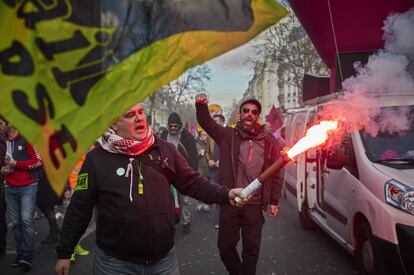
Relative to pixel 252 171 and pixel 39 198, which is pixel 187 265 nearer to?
pixel 252 171

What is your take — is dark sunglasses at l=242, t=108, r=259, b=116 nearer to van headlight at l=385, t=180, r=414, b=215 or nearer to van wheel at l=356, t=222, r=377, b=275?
van headlight at l=385, t=180, r=414, b=215

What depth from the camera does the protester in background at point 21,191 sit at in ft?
18.4

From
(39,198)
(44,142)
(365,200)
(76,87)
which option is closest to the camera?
(44,142)

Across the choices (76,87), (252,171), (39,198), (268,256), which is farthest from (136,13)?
(39,198)

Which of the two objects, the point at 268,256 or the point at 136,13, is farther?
the point at 268,256

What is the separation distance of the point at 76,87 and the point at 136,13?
0.51 metres

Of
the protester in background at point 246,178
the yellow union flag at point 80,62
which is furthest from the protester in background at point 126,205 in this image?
the protester in background at point 246,178

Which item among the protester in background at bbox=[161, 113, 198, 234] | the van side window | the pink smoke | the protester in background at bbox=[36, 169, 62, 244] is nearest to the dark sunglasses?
the pink smoke

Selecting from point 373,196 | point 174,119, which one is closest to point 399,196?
point 373,196

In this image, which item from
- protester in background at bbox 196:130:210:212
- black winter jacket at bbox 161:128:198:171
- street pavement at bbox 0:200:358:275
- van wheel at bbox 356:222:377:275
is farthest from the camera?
protester in background at bbox 196:130:210:212

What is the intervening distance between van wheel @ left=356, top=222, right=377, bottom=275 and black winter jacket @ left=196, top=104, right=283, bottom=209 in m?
1.00

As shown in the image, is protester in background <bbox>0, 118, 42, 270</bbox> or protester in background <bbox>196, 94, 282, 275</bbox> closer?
protester in background <bbox>196, 94, 282, 275</bbox>

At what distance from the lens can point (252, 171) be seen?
15.2ft

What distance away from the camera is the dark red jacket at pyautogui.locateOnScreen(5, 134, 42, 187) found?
226 inches
